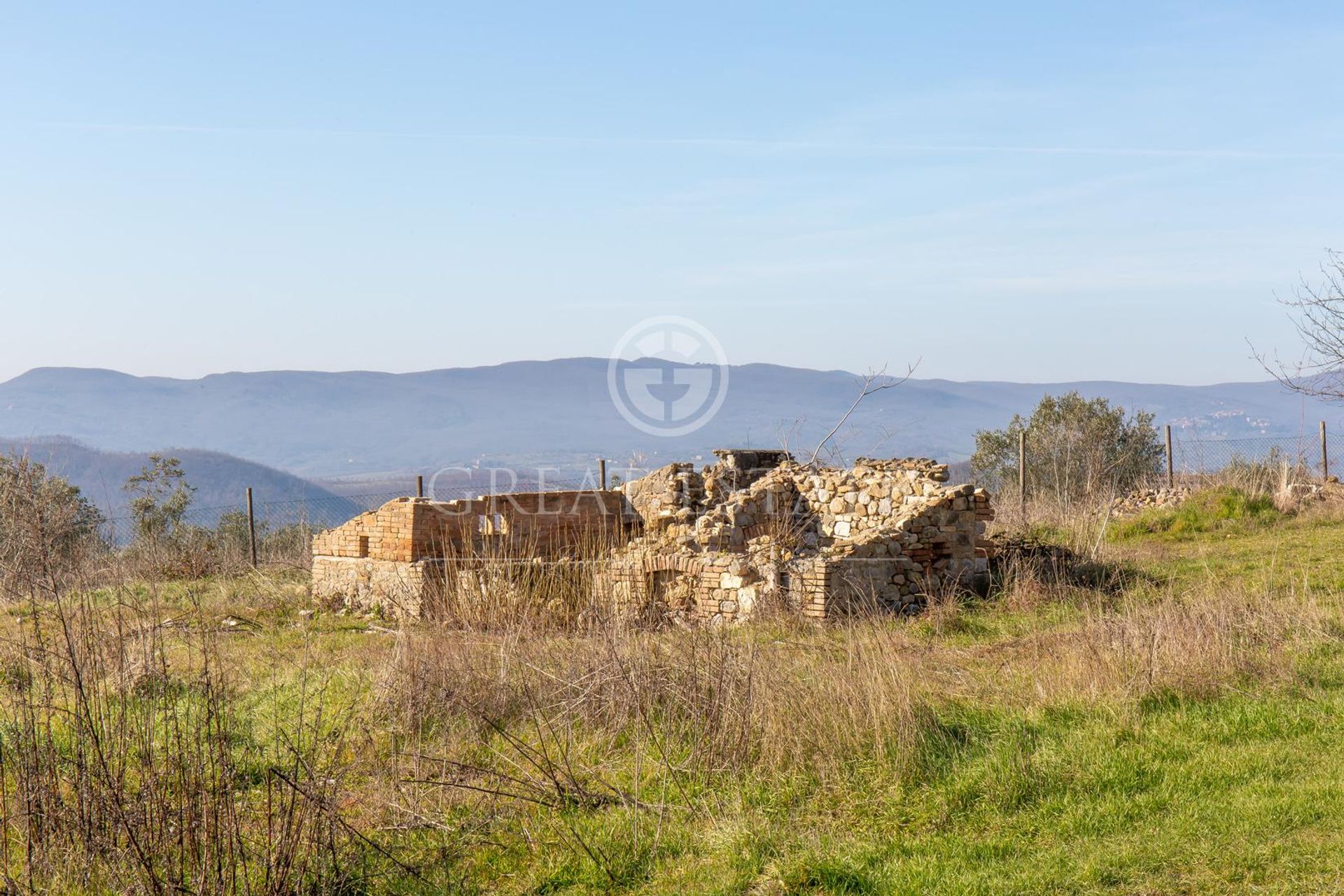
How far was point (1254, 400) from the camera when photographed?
17862 cm

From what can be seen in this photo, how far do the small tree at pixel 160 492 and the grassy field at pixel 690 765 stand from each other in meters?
21.3

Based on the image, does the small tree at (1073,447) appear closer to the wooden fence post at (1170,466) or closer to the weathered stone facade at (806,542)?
the wooden fence post at (1170,466)

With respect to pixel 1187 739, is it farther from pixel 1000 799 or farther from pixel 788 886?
pixel 788 886

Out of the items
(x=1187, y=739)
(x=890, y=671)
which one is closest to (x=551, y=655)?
(x=890, y=671)

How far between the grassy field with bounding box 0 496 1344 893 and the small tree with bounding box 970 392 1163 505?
56.0 ft

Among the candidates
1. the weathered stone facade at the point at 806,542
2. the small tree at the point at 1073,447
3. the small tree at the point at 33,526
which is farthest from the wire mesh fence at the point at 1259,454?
the small tree at the point at 33,526

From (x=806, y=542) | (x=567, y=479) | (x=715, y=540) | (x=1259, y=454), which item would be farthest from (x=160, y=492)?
(x=1259, y=454)

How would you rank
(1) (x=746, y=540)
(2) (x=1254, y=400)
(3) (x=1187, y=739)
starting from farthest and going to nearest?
(2) (x=1254, y=400) → (1) (x=746, y=540) → (3) (x=1187, y=739)

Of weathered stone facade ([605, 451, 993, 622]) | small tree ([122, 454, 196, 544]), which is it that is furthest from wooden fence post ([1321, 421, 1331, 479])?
small tree ([122, 454, 196, 544])

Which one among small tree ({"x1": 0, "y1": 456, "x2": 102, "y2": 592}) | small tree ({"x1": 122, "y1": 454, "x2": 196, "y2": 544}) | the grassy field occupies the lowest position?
the grassy field

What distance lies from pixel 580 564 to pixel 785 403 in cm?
17229

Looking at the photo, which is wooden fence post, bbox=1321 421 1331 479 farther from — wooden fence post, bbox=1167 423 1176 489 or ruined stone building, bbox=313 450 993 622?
ruined stone building, bbox=313 450 993 622

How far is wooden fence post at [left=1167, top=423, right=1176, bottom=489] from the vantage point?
72.2 ft

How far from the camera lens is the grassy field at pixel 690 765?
4875 mm
